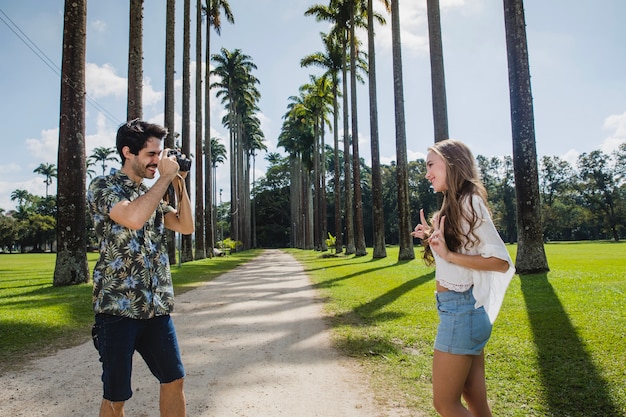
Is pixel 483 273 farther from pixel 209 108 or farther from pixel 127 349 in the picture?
pixel 209 108

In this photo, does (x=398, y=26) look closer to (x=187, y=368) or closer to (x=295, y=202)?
(x=187, y=368)

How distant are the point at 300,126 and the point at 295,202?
66.4 ft

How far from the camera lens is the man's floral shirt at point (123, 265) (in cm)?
240

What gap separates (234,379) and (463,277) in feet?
10.5

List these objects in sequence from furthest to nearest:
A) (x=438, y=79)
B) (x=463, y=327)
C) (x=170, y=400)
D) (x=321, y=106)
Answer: (x=321, y=106), (x=438, y=79), (x=170, y=400), (x=463, y=327)

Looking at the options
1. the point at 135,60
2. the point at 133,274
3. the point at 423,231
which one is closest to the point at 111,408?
the point at 133,274

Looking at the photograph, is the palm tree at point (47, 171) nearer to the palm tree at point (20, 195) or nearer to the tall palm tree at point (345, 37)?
the palm tree at point (20, 195)

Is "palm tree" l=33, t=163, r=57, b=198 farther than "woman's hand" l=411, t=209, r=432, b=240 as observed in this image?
Yes

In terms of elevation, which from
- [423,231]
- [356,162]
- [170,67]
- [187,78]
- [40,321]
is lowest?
[40,321]

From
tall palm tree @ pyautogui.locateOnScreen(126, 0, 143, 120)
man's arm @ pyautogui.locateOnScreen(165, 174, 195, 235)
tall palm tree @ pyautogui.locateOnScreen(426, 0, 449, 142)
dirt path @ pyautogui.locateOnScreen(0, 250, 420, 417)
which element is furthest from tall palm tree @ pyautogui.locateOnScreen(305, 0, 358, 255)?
man's arm @ pyautogui.locateOnScreen(165, 174, 195, 235)

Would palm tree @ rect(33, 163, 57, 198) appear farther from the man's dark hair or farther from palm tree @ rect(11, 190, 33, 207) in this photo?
the man's dark hair

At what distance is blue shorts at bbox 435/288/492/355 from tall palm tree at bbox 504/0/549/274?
1030 centimetres

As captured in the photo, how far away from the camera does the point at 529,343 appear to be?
5.63 meters

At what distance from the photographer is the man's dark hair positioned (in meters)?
2.58
